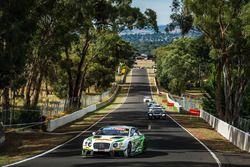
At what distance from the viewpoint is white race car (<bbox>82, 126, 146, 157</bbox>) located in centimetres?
2047

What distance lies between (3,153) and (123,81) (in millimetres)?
154288

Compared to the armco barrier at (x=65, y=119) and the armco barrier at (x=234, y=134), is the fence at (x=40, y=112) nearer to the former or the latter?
the armco barrier at (x=65, y=119)

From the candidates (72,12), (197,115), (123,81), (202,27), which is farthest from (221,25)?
(123,81)

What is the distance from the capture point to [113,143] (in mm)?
20422

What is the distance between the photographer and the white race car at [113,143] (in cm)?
2047

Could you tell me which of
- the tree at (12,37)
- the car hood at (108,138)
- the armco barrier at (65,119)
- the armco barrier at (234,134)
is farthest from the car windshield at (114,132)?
the armco barrier at (65,119)

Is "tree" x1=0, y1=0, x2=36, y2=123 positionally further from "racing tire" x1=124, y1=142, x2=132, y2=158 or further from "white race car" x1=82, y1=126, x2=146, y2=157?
"racing tire" x1=124, y1=142, x2=132, y2=158

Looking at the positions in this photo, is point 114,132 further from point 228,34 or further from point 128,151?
point 228,34

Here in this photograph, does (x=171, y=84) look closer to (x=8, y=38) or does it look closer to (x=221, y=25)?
(x=221, y=25)

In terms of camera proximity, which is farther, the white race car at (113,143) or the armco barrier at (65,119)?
the armco barrier at (65,119)

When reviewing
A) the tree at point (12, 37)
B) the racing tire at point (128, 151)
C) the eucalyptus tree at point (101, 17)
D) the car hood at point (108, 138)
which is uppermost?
the eucalyptus tree at point (101, 17)

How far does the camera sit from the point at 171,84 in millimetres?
130125

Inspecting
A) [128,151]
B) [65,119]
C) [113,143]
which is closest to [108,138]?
[113,143]

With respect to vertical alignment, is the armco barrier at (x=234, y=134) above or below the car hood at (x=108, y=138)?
below
